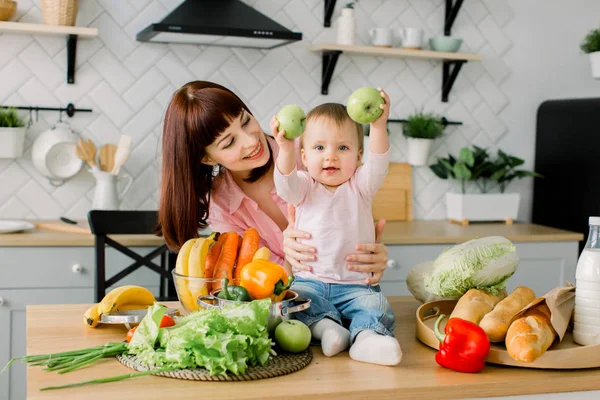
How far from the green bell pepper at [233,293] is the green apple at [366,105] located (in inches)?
16.8

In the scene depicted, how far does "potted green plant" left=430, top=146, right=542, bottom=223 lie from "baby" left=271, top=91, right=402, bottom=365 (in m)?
2.21

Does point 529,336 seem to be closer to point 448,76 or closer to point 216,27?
point 216,27

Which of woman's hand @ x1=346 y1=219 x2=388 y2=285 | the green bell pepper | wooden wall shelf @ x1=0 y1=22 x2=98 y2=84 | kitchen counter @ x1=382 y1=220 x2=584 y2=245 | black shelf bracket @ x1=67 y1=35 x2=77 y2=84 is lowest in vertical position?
kitchen counter @ x1=382 y1=220 x2=584 y2=245

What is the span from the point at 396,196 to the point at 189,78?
123cm

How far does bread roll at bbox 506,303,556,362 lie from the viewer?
1389 mm

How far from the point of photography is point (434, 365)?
1.44m

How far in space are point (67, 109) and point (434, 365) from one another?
2554 mm

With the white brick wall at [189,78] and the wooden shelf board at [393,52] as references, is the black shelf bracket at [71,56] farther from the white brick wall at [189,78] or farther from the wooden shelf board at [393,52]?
the wooden shelf board at [393,52]

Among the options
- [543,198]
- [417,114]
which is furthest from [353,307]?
[543,198]

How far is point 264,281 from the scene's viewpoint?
148 cm

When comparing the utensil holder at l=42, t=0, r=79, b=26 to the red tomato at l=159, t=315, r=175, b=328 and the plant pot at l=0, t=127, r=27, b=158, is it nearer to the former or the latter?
the plant pot at l=0, t=127, r=27, b=158

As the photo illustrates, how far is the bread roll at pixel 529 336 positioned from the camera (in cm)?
139

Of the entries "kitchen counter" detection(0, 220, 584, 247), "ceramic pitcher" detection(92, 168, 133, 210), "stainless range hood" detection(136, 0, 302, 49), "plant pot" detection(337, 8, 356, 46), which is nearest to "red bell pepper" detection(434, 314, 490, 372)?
"kitchen counter" detection(0, 220, 584, 247)

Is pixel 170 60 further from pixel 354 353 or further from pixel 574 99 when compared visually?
pixel 354 353
